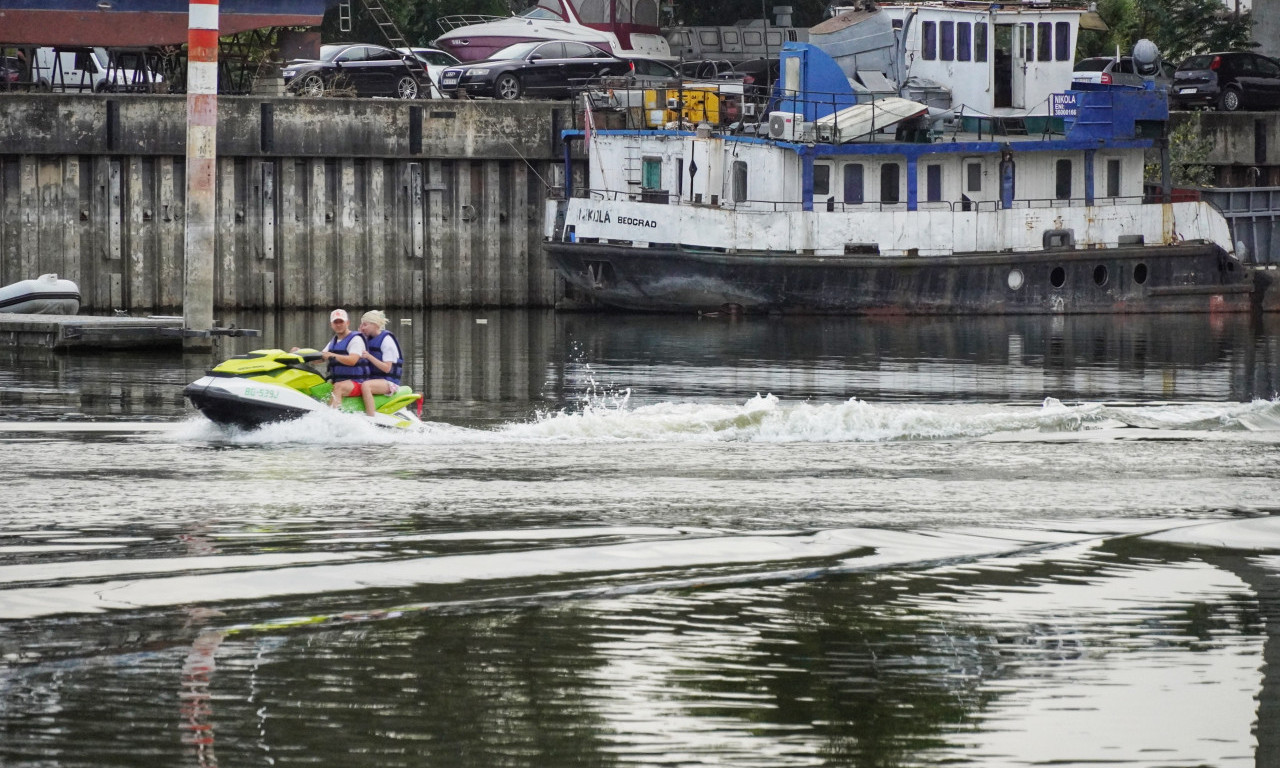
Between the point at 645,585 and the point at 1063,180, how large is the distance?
25131mm

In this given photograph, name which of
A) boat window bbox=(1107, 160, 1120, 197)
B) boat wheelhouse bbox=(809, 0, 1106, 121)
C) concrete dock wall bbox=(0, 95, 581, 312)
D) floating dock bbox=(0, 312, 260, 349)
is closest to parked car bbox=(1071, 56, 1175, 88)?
boat wheelhouse bbox=(809, 0, 1106, 121)

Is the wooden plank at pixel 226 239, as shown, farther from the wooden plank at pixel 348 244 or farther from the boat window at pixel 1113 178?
the boat window at pixel 1113 178

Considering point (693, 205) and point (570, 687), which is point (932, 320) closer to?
point (693, 205)

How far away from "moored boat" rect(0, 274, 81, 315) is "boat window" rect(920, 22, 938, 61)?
49.0 feet

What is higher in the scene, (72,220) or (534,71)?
(534,71)

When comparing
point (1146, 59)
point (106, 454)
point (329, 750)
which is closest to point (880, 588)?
point (329, 750)

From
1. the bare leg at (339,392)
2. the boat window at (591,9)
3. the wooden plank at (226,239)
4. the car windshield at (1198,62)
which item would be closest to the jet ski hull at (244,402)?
the bare leg at (339,392)

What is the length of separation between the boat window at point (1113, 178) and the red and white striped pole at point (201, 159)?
54.4ft

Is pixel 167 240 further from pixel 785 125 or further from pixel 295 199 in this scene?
pixel 785 125

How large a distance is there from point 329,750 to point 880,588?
379cm

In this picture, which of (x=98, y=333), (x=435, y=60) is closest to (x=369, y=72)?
(x=435, y=60)

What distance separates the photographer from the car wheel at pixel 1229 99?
37.4m

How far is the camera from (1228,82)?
123ft

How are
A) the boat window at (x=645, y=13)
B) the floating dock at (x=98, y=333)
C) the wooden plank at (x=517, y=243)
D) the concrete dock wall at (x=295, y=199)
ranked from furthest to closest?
1. the boat window at (x=645, y=13)
2. the wooden plank at (x=517, y=243)
3. the concrete dock wall at (x=295, y=199)
4. the floating dock at (x=98, y=333)
